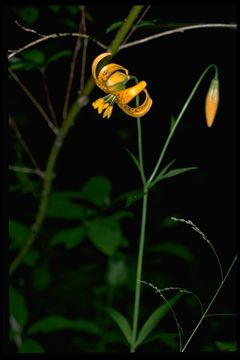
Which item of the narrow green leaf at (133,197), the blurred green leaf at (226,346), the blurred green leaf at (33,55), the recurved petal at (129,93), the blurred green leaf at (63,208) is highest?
the blurred green leaf at (33,55)

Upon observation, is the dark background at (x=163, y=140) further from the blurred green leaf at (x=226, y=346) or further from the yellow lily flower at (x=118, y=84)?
the blurred green leaf at (x=226, y=346)

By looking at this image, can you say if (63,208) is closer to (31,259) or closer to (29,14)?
(31,259)

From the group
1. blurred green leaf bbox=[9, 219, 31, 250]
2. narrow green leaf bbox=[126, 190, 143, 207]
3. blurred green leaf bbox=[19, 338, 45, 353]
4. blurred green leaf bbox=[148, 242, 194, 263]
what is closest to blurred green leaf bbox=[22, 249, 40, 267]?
blurred green leaf bbox=[9, 219, 31, 250]

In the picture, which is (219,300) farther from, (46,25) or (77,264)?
(46,25)

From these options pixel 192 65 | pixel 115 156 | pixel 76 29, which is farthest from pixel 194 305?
pixel 76 29

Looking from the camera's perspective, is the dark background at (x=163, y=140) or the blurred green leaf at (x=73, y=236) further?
the dark background at (x=163, y=140)

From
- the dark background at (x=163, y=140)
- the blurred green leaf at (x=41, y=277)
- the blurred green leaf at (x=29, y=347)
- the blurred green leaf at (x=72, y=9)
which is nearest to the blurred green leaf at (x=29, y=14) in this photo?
the blurred green leaf at (x=72, y=9)
